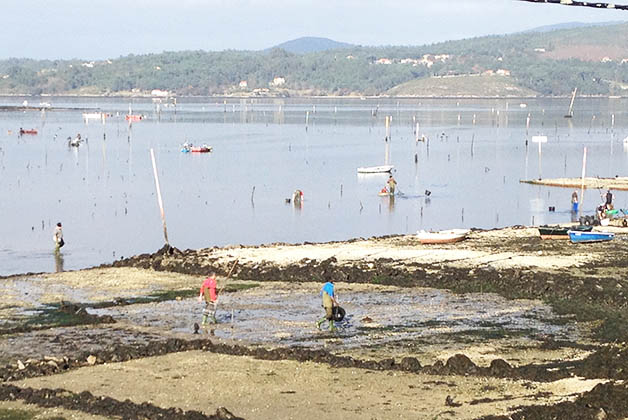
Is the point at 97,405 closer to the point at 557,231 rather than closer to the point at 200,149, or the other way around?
the point at 557,231

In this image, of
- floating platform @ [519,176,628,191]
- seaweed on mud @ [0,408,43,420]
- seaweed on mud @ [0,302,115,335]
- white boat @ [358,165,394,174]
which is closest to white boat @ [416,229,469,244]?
seaweed on mud @ [0,302,115,335]

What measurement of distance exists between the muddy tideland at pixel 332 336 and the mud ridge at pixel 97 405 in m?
0.05

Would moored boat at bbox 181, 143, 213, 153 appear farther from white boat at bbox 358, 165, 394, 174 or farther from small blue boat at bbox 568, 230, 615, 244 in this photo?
small blue boat at bbox 568, 230, 615, 244

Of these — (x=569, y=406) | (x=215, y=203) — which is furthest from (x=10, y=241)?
(x=569, y=406)

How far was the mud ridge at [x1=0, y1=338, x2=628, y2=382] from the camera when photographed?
24.7m

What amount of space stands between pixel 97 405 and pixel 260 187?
6344 cm

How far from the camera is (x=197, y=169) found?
333 feet

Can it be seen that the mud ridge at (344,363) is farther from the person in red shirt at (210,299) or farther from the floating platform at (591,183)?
the floating platform at (591,183)

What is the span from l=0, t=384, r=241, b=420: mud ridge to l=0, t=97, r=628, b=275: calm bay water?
912 inches

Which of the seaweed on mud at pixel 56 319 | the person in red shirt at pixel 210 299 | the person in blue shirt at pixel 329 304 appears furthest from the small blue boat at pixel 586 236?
the seaweed on mud at pixel 56 319

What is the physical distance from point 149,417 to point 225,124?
549 feet

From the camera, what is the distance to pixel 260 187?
8581 centimetres

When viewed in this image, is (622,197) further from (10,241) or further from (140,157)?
(140,157)

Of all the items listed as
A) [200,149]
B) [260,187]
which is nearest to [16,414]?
[260,187]
